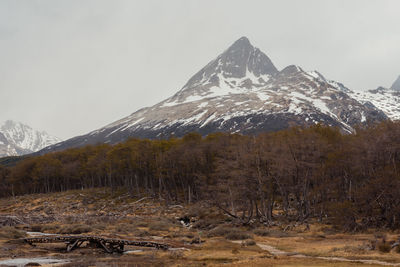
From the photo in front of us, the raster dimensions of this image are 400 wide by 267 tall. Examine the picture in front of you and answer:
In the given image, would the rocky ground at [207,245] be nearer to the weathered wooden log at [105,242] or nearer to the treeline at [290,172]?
the weathered wooden log at [105,242]

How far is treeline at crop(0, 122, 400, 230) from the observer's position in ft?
148

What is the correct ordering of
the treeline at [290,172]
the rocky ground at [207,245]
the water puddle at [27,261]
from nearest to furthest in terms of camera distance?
the rocky ground at [207,245], the water puddle at [27,261], the treeline at [290,172]

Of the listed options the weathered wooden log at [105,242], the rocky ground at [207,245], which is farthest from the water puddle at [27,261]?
the weathered wooden log at [105,242]

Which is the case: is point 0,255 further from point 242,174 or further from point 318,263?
point 242,174

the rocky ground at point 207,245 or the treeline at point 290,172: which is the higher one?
the treeline at point 290,172

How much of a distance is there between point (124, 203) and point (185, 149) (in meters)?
22.4

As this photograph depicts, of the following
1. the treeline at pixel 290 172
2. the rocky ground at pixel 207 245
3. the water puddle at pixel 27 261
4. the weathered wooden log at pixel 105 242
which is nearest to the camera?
the rocky ground at pixel 207 245

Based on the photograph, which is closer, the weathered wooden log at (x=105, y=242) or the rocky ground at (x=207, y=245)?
the rocky ground at (x=207, y=245)

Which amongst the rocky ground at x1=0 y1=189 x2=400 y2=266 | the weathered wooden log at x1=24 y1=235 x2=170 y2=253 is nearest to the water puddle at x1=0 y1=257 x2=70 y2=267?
the rocky ground at x1=0 y1=189 x2=400 y2=266

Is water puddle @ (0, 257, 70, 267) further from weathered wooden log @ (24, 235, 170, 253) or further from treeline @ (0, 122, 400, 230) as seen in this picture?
treeline @ (0, 122, 400, 230)

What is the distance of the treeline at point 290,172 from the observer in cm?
4503

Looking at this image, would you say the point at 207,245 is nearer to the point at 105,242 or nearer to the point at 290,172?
the point at 105,242

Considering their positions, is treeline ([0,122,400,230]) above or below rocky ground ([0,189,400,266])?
above

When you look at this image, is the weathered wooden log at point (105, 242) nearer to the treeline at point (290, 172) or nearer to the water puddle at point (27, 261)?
the water puddle at point (27, 261)
